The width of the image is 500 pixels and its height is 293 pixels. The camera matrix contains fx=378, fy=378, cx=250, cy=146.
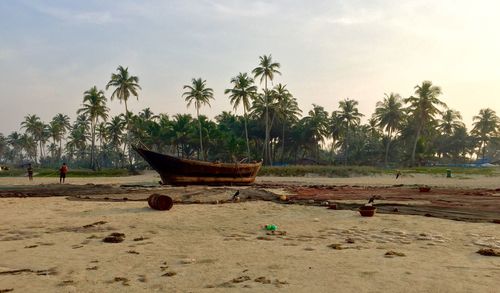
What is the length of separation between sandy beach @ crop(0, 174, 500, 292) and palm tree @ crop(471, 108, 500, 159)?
248 feet

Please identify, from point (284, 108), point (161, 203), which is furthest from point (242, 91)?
point (161, 203)

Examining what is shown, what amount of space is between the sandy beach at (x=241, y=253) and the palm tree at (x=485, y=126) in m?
75.7

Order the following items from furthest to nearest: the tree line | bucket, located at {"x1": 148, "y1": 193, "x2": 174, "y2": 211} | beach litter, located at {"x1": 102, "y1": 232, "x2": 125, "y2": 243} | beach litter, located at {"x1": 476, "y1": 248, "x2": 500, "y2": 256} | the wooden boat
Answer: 1. the tree line
2. the wooden boat
3. bucket, located at {"x1": 148, "y1": 193, "x2": 174, "y2": 211}
4. beach litter, located at {"x1": 102, "y1": 232, "x2": 125, "y2": 243}
5. beach litter, located at {"x1": 476, "y1": 248, "x2": 500, "y2": 256}

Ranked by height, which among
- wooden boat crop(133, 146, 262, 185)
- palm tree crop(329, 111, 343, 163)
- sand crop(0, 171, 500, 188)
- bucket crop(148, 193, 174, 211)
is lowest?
sand crop(0, 171, 500, 188)

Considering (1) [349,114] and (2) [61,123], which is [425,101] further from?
(2) [61,123]

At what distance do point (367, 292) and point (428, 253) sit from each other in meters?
2.60

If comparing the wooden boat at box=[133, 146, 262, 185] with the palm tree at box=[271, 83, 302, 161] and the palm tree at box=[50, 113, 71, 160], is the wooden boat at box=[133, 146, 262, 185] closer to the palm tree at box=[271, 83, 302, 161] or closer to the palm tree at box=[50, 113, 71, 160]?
the palm tree at box=[271, 83, 302, 161]

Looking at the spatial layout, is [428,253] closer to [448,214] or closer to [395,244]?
[395,244]

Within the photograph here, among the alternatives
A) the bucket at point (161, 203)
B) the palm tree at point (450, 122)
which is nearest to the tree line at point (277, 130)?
the palm tree at point (450, 122)

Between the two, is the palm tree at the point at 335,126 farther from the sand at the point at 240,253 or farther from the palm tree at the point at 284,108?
the sand at the point at 240,253

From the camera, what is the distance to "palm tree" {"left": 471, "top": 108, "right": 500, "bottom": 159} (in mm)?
73000

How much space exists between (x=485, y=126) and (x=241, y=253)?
3213 inches

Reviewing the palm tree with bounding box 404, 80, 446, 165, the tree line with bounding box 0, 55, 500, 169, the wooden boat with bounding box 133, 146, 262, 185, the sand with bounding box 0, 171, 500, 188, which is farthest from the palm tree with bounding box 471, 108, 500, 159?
the wooden boat with bounding box 133, 146, 262, 185

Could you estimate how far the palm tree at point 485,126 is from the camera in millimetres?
73000
